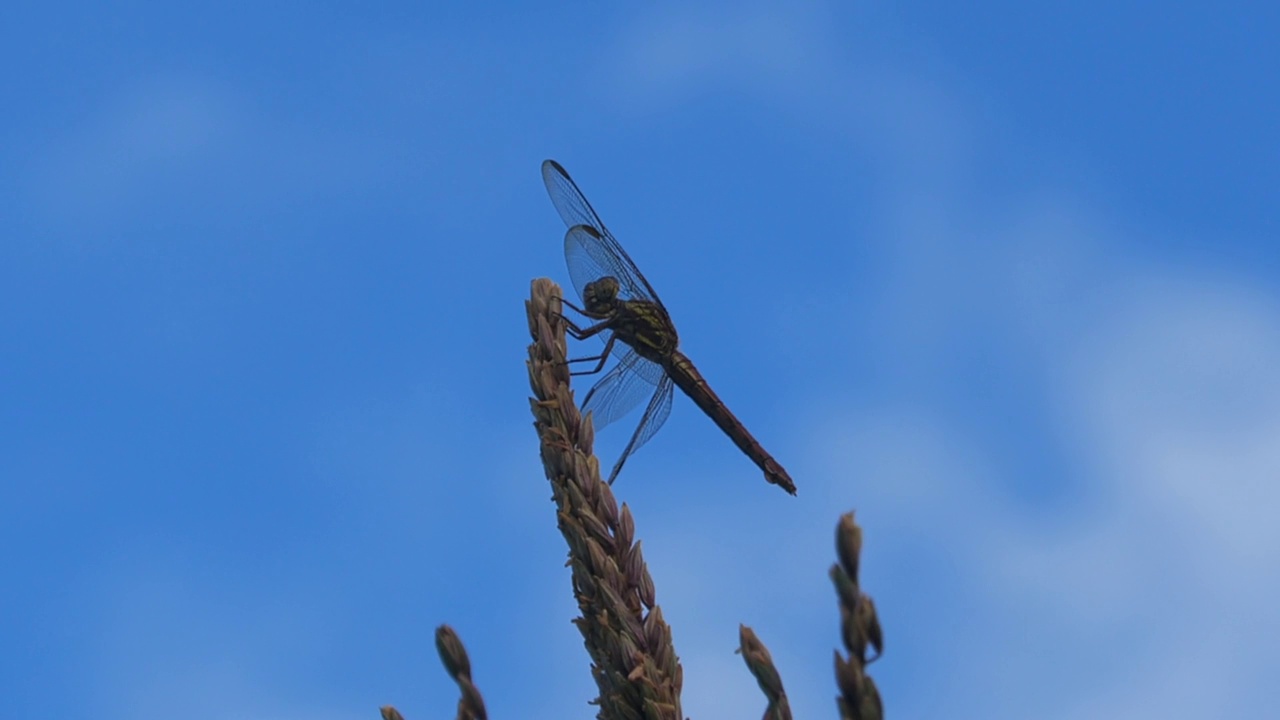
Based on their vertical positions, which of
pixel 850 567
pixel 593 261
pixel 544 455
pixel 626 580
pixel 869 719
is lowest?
pixel 869 719

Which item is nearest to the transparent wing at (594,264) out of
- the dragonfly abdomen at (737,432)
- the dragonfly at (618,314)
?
the dragonfly at (618,314)

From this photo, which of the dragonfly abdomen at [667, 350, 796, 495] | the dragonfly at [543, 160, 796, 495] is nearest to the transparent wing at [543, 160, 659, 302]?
the dragonfly at [543, 160, 796, 495]

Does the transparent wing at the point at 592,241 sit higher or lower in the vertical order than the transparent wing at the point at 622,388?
higher

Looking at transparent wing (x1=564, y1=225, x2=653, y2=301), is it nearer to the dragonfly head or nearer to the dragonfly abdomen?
the dragonfly head

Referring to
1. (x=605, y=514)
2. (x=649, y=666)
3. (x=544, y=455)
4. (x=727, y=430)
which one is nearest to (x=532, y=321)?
(x=544, y=455)

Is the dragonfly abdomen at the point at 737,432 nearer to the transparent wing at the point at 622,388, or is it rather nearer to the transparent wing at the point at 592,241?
the transparent wing at the point at 622,388

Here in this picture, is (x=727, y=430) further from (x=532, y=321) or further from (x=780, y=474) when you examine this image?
(x=532, y=321)
